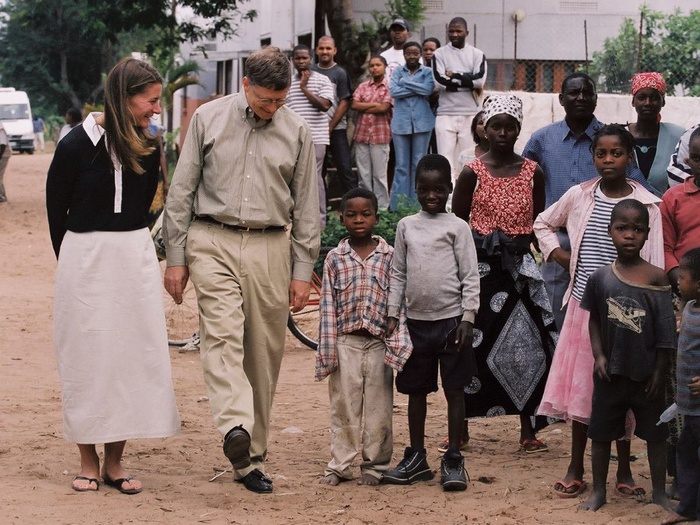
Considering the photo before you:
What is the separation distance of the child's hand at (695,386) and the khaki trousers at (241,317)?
6.67 feet

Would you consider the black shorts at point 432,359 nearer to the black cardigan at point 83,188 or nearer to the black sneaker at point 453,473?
the black sneaker at point 453,473

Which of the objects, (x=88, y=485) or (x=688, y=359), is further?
(x=88, y=485)

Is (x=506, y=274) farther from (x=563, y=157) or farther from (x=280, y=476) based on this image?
(x=280, y=476)

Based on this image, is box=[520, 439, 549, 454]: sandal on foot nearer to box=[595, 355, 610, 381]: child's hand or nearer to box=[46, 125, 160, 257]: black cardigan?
box=[595, 355, 610, 381]: child's hand

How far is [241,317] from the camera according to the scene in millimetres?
6027

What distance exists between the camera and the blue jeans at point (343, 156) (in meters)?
14.4

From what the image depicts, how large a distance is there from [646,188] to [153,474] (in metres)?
3.00

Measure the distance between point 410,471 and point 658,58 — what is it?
11.4m

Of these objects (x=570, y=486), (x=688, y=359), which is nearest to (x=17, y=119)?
(x=570, y=486)

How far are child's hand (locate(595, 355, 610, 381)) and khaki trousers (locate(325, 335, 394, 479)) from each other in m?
1.14

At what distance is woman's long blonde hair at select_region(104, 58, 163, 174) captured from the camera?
5.82 metres

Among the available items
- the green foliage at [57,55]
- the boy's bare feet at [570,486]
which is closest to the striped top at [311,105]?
the boy's bare feet at [570,486]

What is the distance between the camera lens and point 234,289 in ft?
19.7

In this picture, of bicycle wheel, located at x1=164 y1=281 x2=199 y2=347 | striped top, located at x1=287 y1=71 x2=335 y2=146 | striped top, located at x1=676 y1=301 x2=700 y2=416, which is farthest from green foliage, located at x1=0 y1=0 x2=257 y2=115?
striped top, located at x1=676 y1=301 x2=700 y2=416
